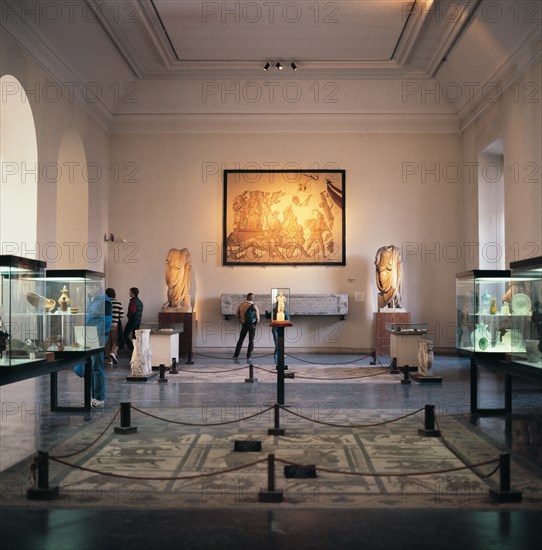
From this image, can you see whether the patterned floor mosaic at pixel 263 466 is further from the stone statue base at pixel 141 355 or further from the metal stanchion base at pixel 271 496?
the stone statue base at pixel 141 355

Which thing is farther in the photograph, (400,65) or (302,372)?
(400,65)

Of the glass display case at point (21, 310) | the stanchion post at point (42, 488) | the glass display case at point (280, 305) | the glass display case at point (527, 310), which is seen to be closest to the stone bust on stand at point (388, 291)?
the glass display case at point (280, 305)

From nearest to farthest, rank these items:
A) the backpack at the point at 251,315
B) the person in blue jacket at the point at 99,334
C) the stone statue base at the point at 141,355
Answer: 1. the person in blue jacket at the point at 99,334
2. the stone statue base at the point at 141,355
3. the backpack at the point at 251,315

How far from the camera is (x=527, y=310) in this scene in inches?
359

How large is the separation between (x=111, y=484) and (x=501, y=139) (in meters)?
14.4

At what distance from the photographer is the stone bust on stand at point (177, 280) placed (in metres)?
20.0

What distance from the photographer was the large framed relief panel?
21.3 meters

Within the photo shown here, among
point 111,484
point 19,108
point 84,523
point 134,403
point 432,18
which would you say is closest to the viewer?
point 84,523

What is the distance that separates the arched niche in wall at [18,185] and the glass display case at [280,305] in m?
5.94

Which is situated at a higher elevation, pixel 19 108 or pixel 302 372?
pixel 19 108

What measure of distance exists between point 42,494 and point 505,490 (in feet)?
12.9

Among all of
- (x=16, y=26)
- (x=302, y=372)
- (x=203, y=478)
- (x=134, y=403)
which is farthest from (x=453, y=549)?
(x=16, y=26)

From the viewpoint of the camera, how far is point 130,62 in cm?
1955

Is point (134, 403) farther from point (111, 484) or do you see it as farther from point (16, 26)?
point (16, 26)
